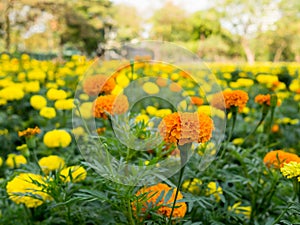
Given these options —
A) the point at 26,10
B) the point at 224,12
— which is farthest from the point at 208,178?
the point at 224,12

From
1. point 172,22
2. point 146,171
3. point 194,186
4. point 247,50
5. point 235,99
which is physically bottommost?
point 194,186

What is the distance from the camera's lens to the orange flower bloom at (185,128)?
0.57 m

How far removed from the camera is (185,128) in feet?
1.87

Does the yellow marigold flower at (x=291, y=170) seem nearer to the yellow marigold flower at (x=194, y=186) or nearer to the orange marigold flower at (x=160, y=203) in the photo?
the orange marigold flower at (x=160, y=203)

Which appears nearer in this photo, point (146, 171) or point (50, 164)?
point (146, 171)

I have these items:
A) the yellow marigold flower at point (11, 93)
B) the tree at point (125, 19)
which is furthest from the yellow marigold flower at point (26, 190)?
the tree at point (125, 19)

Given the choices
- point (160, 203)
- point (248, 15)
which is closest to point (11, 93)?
point (160, 203)

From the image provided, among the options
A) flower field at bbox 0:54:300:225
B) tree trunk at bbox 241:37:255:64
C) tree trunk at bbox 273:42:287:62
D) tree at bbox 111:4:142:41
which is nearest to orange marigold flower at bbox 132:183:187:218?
flower field at bbox 0:54:300:225

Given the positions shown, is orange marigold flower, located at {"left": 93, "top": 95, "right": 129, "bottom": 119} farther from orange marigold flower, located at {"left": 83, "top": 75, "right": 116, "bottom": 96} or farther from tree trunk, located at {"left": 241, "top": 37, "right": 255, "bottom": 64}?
tree trunk, located at {"left": 241, "top": 37, "right": 255, "bottom": 64}

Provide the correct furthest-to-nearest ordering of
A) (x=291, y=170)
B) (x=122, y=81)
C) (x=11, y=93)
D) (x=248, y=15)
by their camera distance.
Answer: (x=248, y=15) < (x=11, y=93) < (x=122, y=81) < (x=291, y=170)

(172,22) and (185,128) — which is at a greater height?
(172,22)

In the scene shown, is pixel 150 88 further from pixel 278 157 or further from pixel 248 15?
pixel 248 15

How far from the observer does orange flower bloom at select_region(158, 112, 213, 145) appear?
1.86 feet

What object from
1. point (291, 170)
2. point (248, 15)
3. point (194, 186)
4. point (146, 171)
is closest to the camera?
point (291, 170)
